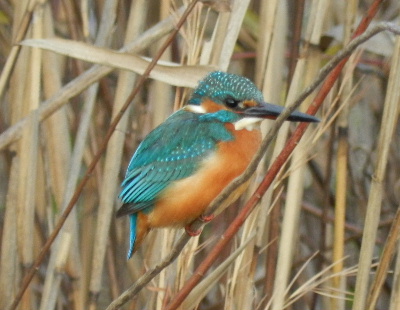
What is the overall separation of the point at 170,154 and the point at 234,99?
0.25 metres

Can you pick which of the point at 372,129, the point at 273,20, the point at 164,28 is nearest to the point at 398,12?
the point at 372,129

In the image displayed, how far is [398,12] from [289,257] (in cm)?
133

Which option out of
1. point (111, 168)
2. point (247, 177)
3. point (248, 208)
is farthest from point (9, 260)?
point (247, 177)

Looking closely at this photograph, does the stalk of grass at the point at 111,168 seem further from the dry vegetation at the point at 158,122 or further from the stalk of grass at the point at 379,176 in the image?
the stalk of grass at the point at 379,176

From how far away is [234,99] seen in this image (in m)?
1.86

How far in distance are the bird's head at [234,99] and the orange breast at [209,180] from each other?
50 mm

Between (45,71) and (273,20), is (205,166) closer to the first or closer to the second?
(273,20)

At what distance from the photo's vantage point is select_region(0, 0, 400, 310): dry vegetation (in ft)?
6.50

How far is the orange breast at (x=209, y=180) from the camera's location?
1.84m

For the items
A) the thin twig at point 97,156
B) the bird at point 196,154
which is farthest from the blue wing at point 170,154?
the thin twig at point 97,156

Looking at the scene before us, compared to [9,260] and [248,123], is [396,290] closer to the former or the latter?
[248,123]

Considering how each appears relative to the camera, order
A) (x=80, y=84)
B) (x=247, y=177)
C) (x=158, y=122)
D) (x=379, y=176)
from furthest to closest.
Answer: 1. (x=158, y=122)
2. (x=80, y=84)
3. (x=379, y=176)
4. (x=247, y=177)

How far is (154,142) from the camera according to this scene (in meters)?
2.01

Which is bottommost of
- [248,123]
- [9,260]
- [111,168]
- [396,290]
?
[9,260]
